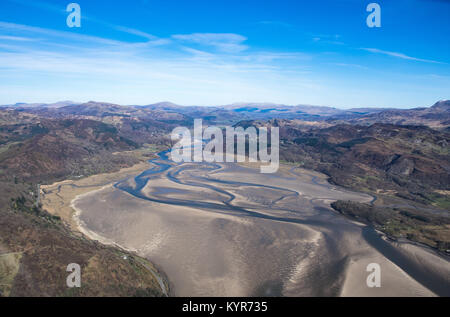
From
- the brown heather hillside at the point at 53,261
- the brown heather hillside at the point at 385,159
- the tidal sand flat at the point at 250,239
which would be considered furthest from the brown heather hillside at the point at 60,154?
the brown heather hillside at the point at 385,159

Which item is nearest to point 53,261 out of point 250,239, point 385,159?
point 250,239

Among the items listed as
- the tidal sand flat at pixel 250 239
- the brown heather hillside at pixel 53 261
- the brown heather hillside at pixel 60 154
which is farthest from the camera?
the brown heather hillside at pixel 60 154

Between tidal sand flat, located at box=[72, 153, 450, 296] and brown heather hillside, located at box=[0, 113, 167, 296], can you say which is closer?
brown heather hillside, located at box=[0, 113, 167, 296]

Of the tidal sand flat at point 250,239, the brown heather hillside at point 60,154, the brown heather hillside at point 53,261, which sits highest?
the brown heather hillside at point 60,154

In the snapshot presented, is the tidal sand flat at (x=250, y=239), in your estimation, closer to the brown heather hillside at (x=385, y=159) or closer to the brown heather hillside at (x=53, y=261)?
the brown heather hillside at (x=53, y=261)

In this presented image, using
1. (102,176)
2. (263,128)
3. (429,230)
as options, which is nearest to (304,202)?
(429,230)

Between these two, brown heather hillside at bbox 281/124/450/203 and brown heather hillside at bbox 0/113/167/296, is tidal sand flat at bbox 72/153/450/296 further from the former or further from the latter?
brown heather hillside at bbox 281/124/450/203

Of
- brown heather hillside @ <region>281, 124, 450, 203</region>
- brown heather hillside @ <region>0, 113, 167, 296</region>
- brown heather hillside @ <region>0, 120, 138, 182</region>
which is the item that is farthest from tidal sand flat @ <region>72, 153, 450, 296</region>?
brown heather hillside @ <region>0, 120, 138, 182</region>

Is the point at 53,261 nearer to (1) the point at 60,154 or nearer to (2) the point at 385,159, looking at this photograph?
(1) the point at 60,154
